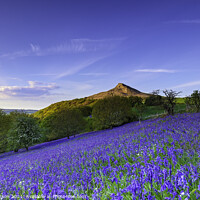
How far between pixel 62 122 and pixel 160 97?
18.2 m

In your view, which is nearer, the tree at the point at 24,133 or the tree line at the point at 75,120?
the tree line at the point at 75,120

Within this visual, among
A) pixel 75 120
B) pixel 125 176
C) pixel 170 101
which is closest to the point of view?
pixel 125 176

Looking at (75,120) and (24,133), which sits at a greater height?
(75,120)

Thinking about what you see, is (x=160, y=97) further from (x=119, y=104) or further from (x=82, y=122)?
(x=82, y=122)

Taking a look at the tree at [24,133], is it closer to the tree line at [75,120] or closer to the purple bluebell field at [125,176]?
the tree line at [75,120]

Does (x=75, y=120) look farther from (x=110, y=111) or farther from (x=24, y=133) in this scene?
(x=24, y=133)

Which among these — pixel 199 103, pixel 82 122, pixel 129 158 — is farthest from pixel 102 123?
pixel 129 158

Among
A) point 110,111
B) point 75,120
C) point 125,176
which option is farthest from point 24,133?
point 125,176

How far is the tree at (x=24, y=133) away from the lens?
23703 millimetres

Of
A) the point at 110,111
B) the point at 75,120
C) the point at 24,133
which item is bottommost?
the point at 24,133

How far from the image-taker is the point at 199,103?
20.7m

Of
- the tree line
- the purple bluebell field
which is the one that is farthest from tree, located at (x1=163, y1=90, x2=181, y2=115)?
the purple bluebell field

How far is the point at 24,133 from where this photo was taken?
2414cm

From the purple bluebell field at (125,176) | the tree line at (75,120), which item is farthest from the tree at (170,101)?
the purple bluebell field at (125,176)
